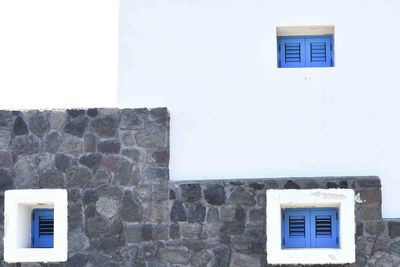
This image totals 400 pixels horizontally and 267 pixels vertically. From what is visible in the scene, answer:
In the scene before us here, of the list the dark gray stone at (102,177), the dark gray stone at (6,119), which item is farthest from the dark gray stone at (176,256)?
the dark gray stone at (6,119)

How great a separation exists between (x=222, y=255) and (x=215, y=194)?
65 cm

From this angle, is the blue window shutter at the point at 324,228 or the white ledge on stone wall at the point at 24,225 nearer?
the blue window shutter at the point at 324,228

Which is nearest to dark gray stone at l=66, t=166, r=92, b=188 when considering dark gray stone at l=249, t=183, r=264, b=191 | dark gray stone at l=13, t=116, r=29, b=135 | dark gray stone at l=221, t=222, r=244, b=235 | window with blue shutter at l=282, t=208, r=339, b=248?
dark gray stone at l=13, t=116, r=29, b=135

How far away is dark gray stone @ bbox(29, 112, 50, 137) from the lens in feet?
31.6

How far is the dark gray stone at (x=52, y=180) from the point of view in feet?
31.1

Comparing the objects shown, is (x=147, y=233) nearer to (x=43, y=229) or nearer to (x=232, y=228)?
(x=232, y=228)

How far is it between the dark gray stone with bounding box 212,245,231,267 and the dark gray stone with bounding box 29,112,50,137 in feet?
7.61

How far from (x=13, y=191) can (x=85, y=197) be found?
792 millimetres

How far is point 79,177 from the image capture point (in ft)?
31.1

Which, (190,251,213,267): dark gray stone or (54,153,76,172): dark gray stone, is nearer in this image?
(190,251,213,267): dark gray stone

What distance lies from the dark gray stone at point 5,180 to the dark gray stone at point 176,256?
187 cm

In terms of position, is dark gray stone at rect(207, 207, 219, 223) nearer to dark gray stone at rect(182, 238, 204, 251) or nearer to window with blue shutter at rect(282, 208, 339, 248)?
dark gray stone at rect(182, 238, 204, 251)

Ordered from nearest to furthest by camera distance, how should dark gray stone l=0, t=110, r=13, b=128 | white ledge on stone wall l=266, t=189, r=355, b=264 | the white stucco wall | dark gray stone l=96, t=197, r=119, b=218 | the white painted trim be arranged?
white ledge on stone wall l=266, t=189, r=355, b=264, the white stucco wall, dark gray stone l=96, t=197, r=119, b=218, the white painted trim, dark gray stone l=0, t=110, r=13, b=128

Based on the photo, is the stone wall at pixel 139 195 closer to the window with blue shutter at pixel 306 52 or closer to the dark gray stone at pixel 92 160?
the dark gray stone at pixel 92 160
